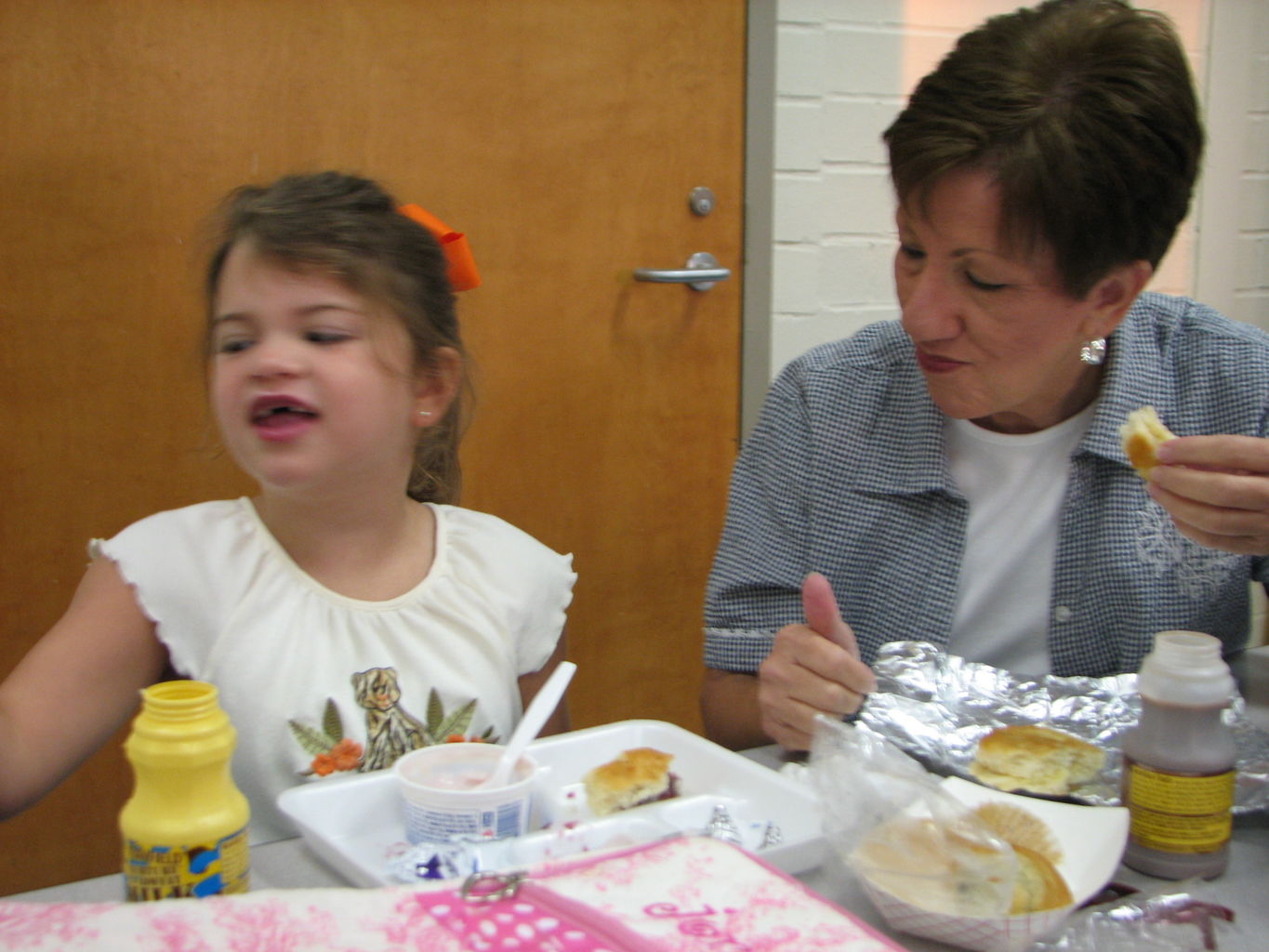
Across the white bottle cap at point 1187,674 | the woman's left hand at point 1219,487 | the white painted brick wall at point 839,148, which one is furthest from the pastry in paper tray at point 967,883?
the white painted brick wall at point 839,148

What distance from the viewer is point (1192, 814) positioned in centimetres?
78

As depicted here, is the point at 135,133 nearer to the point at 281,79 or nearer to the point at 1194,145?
the point at 281,79

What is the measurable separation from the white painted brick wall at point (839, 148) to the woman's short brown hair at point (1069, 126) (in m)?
1.13

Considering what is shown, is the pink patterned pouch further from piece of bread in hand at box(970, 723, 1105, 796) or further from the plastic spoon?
piece of bread in hand at box(970, 723, 1105, 796)

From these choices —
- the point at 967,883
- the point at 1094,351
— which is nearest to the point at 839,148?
the point at 1094,351

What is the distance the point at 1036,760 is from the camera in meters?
0.92

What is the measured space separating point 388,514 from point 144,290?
816 millimetres

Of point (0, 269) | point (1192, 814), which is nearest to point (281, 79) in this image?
point (0, 269)

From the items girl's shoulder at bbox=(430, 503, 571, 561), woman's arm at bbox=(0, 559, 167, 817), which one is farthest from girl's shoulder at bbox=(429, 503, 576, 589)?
woman's arm at bbox=(0, 559, 167, 817)

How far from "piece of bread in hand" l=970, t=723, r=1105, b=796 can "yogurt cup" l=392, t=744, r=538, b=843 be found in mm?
354

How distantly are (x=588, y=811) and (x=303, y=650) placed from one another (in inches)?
14.2

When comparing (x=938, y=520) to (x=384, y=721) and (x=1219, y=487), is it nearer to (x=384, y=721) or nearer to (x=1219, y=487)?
(x=1219, y=487)

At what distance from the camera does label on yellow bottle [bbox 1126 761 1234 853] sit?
78 cm

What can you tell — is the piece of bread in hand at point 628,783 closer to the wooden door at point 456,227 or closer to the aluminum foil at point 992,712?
the aluminum foil at point 992,712
